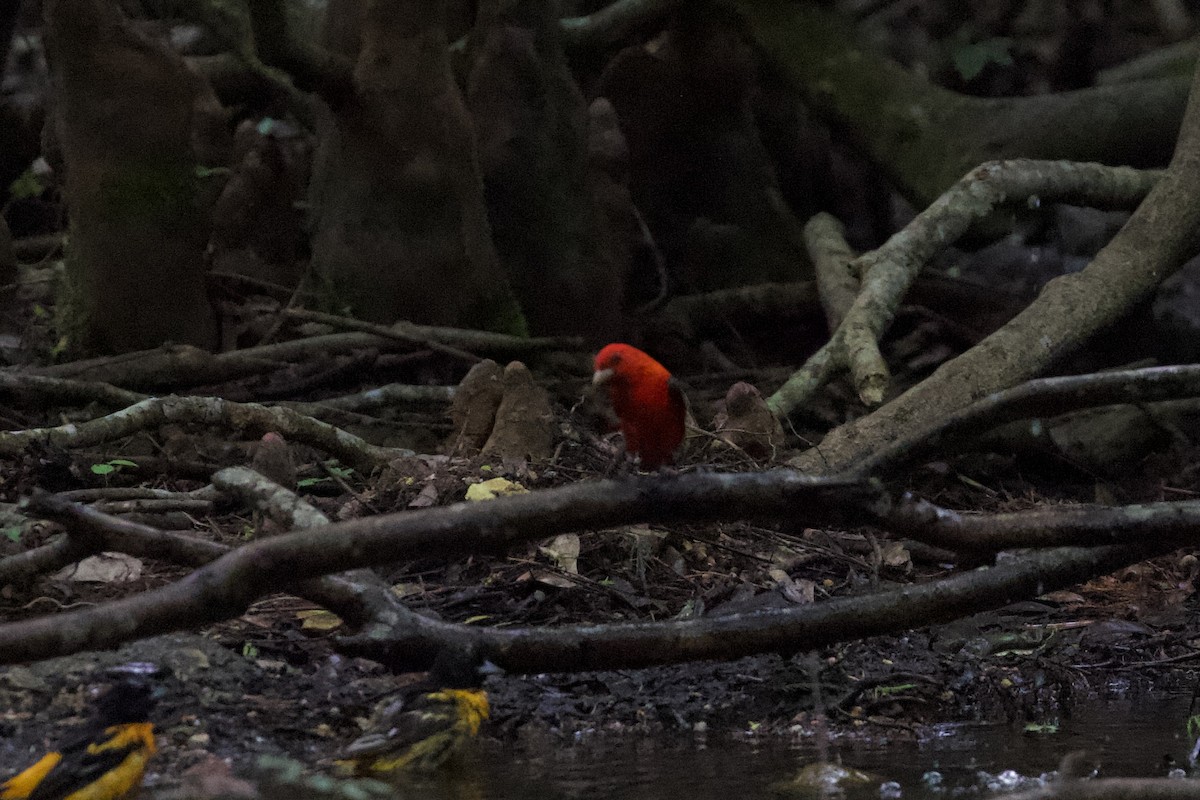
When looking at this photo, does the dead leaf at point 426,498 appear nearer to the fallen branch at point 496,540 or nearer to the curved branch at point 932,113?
the fallen branch at point 496,540

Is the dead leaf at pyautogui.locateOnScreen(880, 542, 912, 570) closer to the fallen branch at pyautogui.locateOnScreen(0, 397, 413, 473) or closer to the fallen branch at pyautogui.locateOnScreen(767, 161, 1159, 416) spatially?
the fallen branch at pyautogui.locateOnScreen(767, 161, 1159, 416)

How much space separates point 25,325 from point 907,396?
15.7 ft

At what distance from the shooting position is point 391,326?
7.30 m

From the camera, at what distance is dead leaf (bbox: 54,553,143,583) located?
464cm

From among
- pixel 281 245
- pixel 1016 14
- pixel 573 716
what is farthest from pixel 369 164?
pixel 1016 14

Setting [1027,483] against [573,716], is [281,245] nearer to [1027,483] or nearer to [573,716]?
[1027,483]

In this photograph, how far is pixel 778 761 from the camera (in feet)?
11.8

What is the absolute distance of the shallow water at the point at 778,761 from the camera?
3.23m

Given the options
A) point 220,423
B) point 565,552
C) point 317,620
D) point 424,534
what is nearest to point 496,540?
point 424,534

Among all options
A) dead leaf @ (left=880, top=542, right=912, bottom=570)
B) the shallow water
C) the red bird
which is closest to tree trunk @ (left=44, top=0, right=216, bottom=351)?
the red bird

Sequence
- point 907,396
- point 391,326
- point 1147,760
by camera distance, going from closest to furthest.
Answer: point 1147,760, point 907,396, point 391,326

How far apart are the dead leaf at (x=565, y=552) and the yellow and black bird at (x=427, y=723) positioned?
4.85 feet

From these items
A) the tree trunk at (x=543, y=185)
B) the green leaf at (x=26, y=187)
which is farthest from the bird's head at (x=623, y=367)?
the green leaf at (x=26, y=187)

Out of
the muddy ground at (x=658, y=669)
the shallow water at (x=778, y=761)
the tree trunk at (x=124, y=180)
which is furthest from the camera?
the tree trunk at (x=124, y=180)
